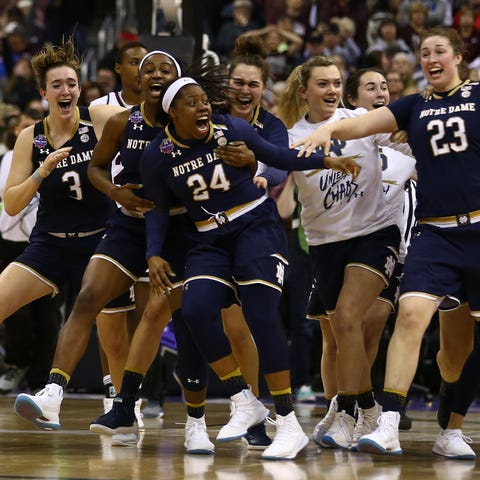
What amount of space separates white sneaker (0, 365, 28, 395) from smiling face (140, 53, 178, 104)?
4.85m

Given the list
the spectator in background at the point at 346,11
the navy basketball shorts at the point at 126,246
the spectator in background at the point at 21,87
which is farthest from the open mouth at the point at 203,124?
the spectator in background at the point at 346,11

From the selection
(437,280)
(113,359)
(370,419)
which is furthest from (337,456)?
(113,359)

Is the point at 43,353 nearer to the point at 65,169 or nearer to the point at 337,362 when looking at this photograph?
the point at 65,169

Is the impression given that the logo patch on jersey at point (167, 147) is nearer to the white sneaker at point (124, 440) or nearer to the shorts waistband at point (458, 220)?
the shorts waistband at point (458, 220)

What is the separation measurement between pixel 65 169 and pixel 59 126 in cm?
29

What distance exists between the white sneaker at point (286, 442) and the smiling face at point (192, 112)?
4.97 feet

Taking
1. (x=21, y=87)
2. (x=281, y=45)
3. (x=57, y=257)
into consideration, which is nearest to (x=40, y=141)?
(x=57, y=257)

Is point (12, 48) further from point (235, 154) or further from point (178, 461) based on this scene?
point (178, 461)

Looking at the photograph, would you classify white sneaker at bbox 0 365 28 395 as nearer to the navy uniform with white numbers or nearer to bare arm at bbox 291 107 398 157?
the navy uniform with white numbers

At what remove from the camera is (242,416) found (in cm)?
609

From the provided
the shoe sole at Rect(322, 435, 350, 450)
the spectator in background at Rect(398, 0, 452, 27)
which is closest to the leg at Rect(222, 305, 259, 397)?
the shoe sole at Rect(322, 435, 350, 450)

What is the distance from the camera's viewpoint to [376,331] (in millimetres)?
7008

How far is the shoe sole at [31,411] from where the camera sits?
6.14 meters

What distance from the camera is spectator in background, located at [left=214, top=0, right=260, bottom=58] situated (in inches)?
591
